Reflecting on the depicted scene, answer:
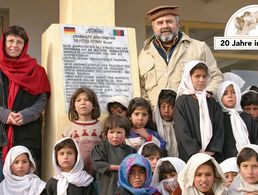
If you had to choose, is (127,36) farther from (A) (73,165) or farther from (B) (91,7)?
(A) (73,165)

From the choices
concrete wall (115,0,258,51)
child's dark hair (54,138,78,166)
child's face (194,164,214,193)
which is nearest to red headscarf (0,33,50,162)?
child's dark hair (54,138,78,166)

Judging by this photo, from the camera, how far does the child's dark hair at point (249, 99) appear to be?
6.45 metres

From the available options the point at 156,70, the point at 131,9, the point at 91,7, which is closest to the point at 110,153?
the point at 156,70

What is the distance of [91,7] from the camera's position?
Answer: 7426 millimetres

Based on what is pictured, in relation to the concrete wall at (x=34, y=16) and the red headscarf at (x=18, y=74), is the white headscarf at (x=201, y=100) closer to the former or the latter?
the red headscarf at (x=18, y=74)

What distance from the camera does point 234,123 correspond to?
5.86 metres

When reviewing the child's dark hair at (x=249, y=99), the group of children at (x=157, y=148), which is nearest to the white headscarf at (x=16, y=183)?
the group of children at (x=157, y=148)

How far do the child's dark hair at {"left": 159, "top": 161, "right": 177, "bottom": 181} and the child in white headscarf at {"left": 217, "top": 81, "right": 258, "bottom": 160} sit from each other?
68 centimetres

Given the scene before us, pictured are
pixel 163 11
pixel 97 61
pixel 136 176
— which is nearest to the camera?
pixel 136 176

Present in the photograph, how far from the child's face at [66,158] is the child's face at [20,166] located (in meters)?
0.34

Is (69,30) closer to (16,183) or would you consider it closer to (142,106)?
(142,106)

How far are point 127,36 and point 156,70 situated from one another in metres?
0.83

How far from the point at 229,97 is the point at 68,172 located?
170 centimetres

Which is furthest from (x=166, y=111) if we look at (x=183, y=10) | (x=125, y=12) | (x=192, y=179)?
(x=183, y=10)
